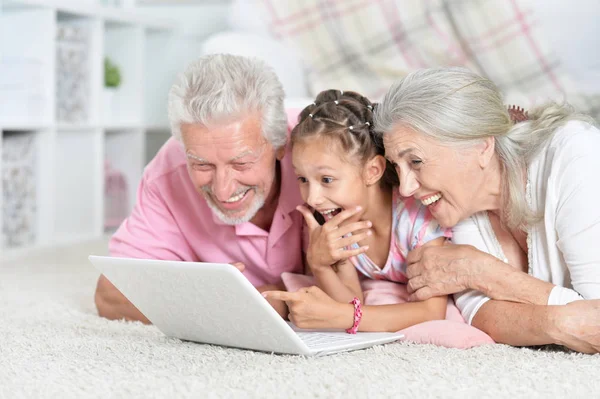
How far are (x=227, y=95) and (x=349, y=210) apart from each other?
359 mm

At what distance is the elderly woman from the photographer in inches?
67.0

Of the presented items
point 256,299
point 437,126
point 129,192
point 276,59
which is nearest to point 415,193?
point 437,126

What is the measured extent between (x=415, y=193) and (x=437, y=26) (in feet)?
6.15

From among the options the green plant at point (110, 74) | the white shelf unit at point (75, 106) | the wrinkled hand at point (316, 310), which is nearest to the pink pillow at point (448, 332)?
the wrinkled hand at point (316, 310)

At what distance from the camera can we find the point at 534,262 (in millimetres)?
1854

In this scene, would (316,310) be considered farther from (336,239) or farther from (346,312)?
(336,239)

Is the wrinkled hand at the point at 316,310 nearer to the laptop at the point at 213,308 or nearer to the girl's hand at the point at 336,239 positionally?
the laptop at the point at 213,308

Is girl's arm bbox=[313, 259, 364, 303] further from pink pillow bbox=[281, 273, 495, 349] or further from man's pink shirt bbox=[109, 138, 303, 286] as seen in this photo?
man's pink shirt bbox=[109, 138, 303, 286]

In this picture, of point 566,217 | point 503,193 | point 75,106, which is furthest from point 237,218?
point 75,106

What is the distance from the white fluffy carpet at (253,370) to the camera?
55.9 inches

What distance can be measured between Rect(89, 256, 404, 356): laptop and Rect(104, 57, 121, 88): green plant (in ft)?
7.86

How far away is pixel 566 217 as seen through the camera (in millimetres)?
1713

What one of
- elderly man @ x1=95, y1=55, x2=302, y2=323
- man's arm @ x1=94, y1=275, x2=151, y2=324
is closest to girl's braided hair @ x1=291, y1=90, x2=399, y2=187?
elderly man @ x1=95, y1=55, x2=302, y2=323

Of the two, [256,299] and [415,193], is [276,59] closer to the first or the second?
[415,193]
